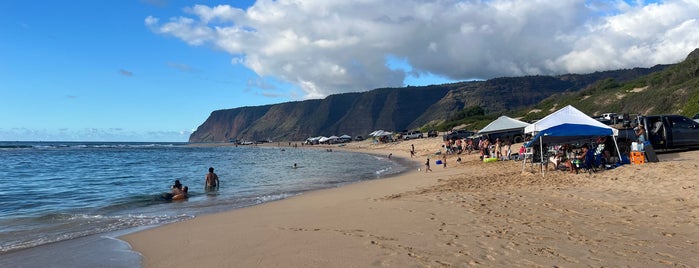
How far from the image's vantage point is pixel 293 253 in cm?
516

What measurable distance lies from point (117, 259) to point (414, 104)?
13193 centimetres

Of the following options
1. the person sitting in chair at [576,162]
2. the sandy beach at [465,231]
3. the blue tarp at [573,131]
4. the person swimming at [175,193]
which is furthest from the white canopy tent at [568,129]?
the person swimming at [175,193]

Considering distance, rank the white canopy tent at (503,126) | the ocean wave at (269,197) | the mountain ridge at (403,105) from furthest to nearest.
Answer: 1. the mountain ridge at (403,105)
2. the white canopy tent at (503,126)
3. the ocean wave at (269,197)

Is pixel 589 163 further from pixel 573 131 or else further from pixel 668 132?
pixel 668 132

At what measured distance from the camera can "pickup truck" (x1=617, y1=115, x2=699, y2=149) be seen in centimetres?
1427

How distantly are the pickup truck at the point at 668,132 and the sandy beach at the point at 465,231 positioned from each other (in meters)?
4.75

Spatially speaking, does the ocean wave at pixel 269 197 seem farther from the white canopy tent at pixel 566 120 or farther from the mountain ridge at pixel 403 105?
the mountain ridge at pixel 403 105

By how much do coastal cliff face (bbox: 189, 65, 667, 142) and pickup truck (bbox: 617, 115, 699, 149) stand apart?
8180cm

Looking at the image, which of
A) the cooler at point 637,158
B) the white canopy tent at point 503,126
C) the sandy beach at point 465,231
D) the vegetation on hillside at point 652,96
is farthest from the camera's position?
the vegetation on hillside at point 652,96

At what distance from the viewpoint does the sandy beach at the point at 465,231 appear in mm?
4676

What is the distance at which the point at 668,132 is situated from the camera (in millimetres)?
14336

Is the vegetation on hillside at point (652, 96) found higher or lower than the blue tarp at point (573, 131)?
higher

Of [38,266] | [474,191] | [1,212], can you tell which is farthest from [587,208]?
[1,212]

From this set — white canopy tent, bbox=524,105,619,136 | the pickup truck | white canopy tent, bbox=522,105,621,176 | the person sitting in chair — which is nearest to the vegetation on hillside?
the pickup truck
